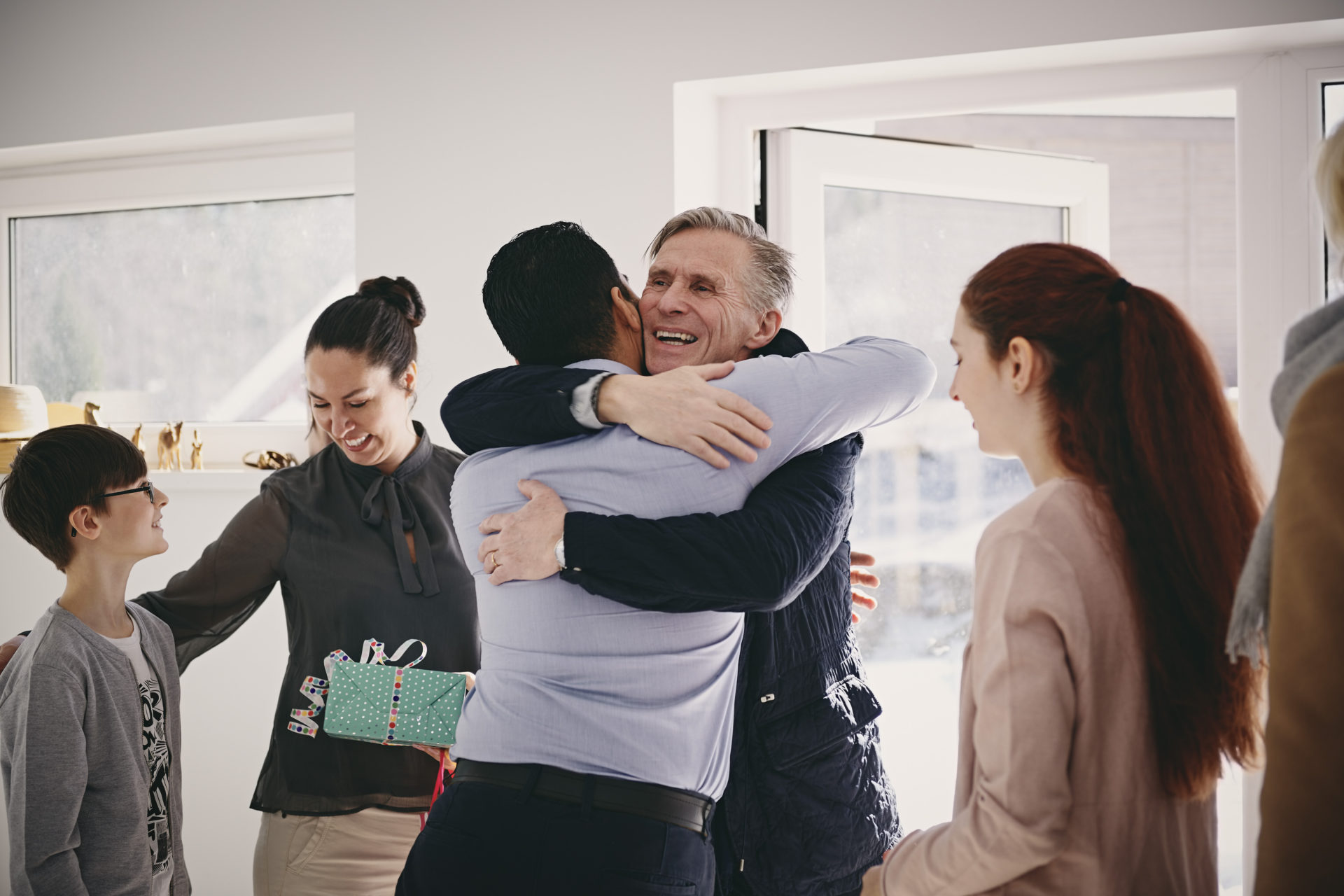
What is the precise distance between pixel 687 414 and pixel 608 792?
16.1 inches

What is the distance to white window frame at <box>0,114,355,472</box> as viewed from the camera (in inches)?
103

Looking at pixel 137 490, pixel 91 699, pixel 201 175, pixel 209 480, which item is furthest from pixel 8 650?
pixel 201 175

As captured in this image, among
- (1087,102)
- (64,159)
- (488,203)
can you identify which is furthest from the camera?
(64,159)

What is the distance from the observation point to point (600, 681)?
1.05m

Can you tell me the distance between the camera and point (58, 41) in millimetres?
2590

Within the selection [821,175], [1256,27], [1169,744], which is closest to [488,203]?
[821,175]

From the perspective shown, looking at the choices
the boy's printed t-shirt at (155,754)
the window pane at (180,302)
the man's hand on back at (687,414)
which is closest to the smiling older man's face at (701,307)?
the man's hand on back at (687,414)

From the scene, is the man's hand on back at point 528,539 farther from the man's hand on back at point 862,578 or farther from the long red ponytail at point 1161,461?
the man's hand on back at point 862,578

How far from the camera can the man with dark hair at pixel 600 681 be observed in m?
1.03

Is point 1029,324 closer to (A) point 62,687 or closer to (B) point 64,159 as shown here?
(A) point 62,687

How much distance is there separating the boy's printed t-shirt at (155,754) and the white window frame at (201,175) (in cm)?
86

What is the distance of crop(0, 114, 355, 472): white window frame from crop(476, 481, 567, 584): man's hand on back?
5.43ft

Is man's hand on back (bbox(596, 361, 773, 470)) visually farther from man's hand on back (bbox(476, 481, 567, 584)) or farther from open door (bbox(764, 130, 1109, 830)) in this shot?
open door (bbox(764, 130, 1109, 830))

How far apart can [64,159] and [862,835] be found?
9.35ft
